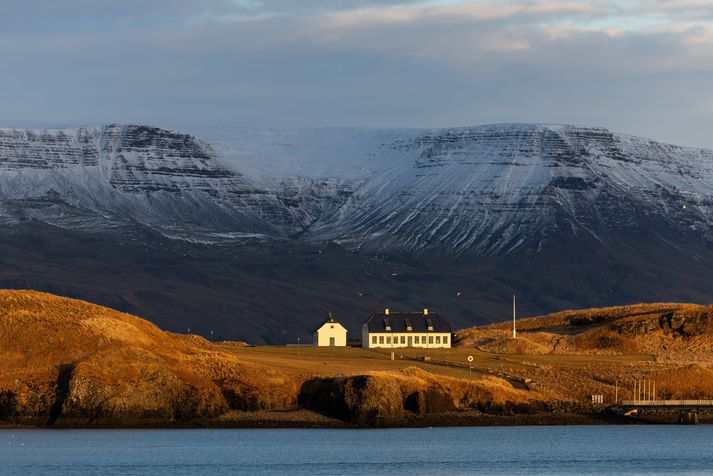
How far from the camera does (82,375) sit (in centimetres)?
10912

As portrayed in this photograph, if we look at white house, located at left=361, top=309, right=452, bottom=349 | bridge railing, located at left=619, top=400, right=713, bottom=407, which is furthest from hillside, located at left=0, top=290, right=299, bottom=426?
white house, located at left=361, top=309, right=452, bottom=349

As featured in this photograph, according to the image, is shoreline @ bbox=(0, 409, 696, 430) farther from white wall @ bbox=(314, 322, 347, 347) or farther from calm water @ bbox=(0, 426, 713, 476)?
white wall @ bbox=(314, 322, 347, 347)

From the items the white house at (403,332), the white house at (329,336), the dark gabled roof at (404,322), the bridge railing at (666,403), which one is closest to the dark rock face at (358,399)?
the bridge railing at (666,403)

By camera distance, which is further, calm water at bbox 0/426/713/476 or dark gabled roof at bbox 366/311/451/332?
dark gabled roof at bbox 366/311/451/332

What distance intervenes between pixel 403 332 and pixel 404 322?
137 centimetres

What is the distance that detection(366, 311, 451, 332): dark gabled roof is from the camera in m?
152

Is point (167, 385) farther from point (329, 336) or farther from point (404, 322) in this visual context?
point (329, 336)

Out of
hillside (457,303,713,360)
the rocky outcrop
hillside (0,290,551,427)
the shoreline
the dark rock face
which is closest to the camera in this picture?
hillside (0,290,551,427)

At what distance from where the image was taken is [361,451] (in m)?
102

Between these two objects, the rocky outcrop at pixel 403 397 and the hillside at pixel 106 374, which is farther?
the rocky outcrop at pixel 403 397

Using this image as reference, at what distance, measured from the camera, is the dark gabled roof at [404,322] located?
15200cm

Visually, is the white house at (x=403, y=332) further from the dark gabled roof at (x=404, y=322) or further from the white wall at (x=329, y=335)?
the white wall at (x=329, y=335)

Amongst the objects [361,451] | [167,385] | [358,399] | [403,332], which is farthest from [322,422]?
[403,332]

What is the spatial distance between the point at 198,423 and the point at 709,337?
54682mm
